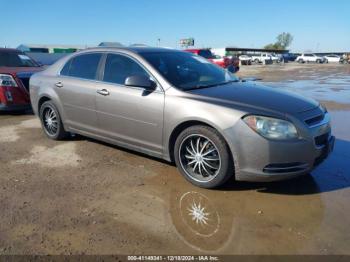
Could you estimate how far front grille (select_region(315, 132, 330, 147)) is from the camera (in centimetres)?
411

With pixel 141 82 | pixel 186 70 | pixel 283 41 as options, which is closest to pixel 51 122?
pixel 141 82

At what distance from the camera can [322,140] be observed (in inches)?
167

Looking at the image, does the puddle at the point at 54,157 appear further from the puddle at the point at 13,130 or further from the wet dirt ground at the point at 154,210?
the puddle at the point at 13,130

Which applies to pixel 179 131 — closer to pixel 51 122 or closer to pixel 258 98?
pixel 258 98

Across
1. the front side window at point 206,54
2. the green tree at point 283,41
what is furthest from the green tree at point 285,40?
the front side window at point 206,54

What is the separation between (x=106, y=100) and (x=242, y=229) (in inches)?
109

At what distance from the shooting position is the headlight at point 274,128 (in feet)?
12.8

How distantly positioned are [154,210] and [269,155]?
1.34 m

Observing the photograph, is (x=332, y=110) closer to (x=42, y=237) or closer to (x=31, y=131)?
(x=31, y=131)

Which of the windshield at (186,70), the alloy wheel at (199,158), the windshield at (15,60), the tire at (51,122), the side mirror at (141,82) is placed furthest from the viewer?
the windshield at (15,60)

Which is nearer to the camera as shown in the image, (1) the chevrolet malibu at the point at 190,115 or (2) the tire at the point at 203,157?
(1) the chevrolet malibu at the point at 190,115

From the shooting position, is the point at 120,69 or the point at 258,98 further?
the point at 120,69

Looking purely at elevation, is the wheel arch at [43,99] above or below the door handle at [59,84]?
below

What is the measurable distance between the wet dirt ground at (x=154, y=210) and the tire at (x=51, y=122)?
3.07 ft
